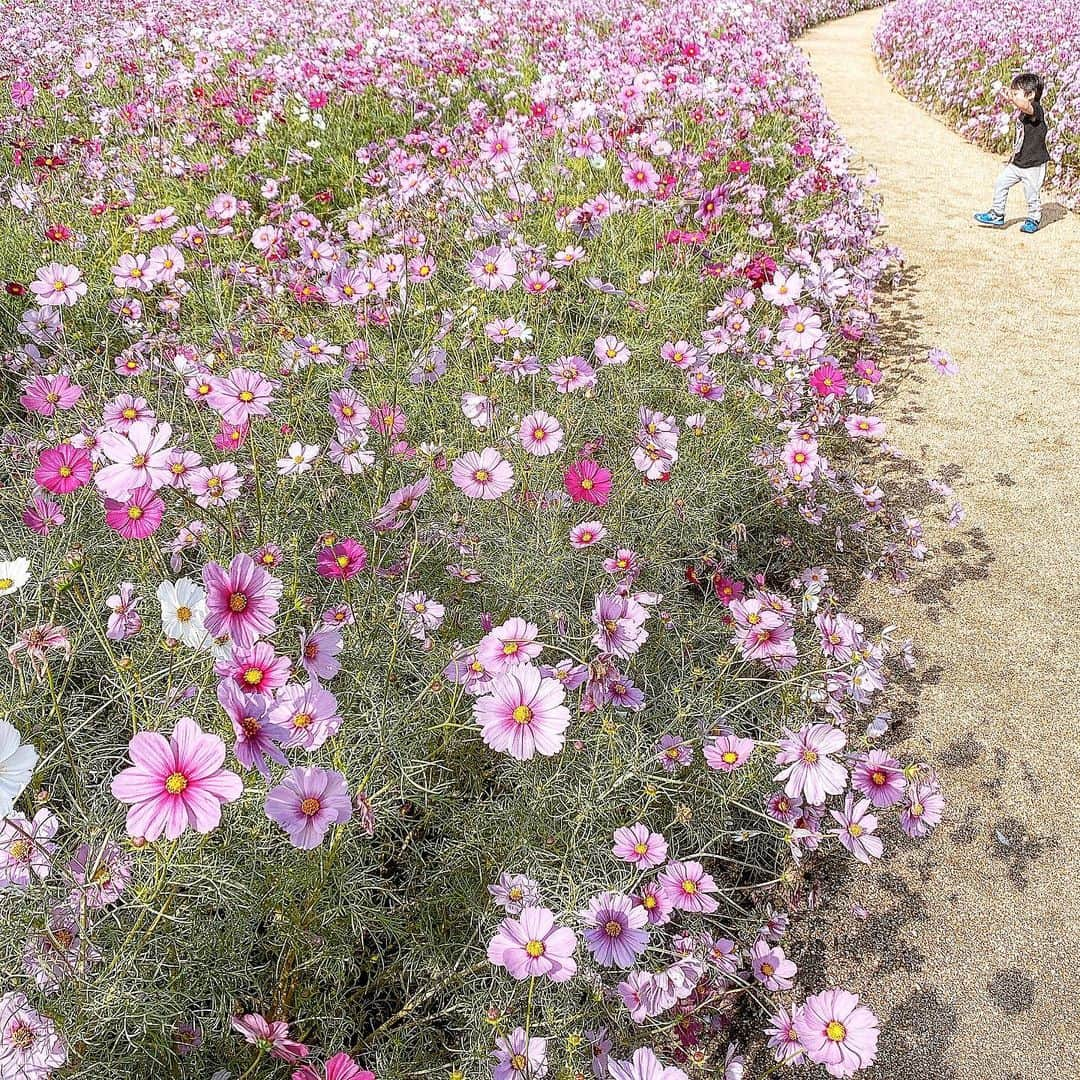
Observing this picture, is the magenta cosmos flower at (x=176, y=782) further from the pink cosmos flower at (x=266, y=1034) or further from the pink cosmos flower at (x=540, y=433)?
the pink cosmos flower at (x=540, y=433)

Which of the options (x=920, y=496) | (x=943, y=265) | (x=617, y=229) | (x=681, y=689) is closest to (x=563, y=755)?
(x=681, y=689)

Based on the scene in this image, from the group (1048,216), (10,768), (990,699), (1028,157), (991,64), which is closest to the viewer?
(10,768)

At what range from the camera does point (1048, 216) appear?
588 centimetres

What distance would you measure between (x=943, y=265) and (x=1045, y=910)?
437 cm

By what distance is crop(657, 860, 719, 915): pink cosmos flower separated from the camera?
1469 millimetres

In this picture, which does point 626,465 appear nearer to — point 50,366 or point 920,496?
point 920,496

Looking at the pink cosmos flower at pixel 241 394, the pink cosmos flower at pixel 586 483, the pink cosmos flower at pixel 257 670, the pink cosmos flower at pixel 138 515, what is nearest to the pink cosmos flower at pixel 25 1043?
the pink cosmos flower at pixel 257 670

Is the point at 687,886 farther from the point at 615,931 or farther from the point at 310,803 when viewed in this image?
the point at 310,803

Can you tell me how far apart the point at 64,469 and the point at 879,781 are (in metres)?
1.73

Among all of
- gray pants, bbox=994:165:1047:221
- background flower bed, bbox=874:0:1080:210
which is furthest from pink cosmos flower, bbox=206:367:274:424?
background flower bed, bbox=874:0:1080:210

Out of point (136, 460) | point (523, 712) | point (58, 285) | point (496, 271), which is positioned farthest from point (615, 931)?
point (58, 285)

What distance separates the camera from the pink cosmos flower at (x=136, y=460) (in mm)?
1389

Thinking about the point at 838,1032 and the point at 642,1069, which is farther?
the point at 838,1032

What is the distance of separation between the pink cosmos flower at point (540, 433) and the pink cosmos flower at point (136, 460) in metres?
0.89
